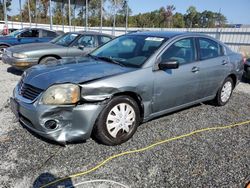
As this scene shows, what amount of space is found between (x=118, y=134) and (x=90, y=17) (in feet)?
170

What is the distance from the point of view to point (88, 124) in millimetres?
3035

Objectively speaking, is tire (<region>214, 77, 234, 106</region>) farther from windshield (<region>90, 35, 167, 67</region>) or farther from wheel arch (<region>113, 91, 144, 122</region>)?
wheel arch (<region>113, 91, 144, 122</region>)

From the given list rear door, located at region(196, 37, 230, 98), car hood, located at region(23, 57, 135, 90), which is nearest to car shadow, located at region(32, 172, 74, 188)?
car hood, located at region(23, 57, 135, 90)

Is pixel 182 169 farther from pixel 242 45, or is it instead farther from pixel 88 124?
pixel 242 45

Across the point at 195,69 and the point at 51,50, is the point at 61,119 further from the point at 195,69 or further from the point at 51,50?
the point at 51,50

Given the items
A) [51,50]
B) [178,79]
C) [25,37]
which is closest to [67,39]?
[51,50]

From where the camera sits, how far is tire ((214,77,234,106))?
511cm

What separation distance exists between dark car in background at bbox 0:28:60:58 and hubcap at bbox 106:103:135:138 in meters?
8.69

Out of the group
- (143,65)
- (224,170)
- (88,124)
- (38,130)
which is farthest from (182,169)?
(38,130)

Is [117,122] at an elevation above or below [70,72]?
below

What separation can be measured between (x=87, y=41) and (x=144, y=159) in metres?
5.96

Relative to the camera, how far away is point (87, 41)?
27.1 feet

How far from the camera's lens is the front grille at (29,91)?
10.0ft

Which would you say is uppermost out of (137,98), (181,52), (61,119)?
(181,52)
